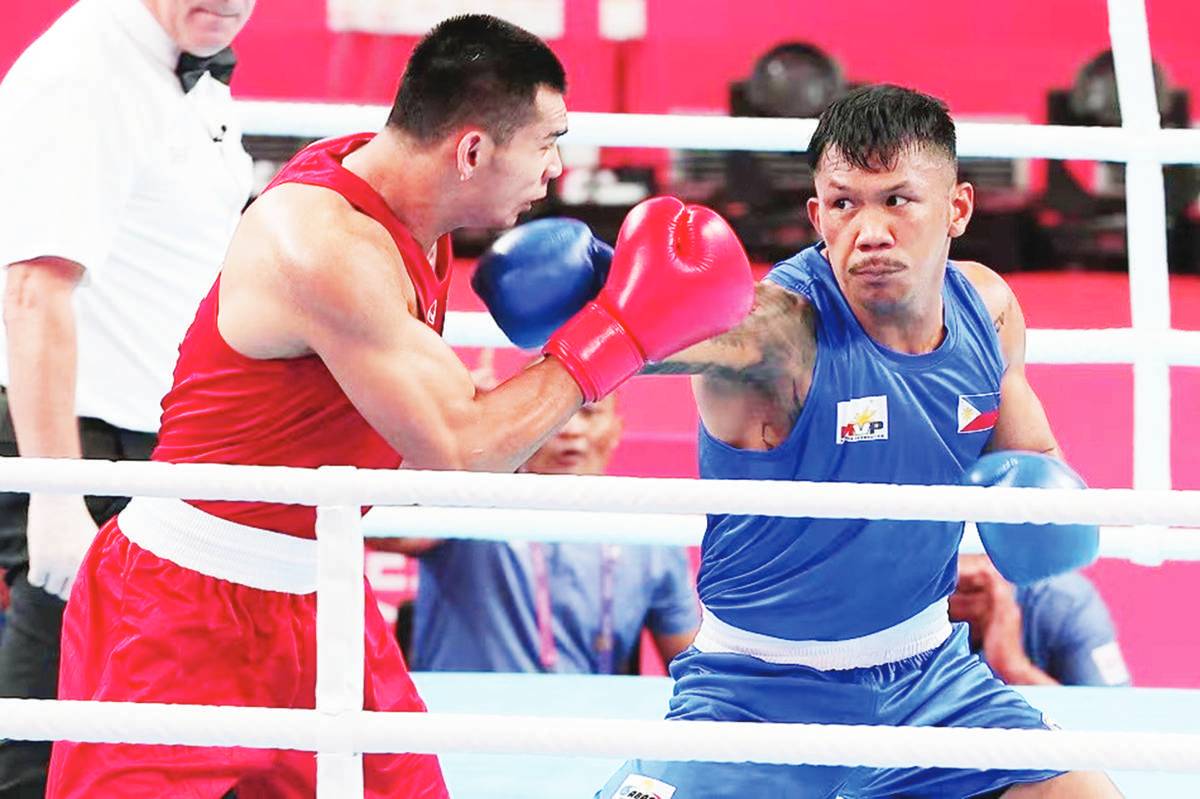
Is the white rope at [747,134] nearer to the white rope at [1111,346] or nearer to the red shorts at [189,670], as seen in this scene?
the white rope at [1111,346]

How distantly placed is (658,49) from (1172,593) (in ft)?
12.6

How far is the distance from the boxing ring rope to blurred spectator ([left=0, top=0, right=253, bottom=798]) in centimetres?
53

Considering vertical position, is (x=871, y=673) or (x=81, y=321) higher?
(x=81, y=321)

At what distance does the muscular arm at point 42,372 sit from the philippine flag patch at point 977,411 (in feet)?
3.54

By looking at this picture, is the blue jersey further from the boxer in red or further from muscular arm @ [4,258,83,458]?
muscular arm @ [4,258,83,458]

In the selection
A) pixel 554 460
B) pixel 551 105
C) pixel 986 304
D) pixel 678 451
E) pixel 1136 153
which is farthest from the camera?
pixel 678 451

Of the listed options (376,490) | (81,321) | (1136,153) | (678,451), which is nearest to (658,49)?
(678,451)

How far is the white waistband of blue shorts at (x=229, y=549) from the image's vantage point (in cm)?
195

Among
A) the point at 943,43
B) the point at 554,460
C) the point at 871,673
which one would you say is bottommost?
the point at 871,673

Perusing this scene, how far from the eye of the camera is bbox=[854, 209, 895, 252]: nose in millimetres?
2137

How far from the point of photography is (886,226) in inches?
84.7

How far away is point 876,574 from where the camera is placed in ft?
7.16

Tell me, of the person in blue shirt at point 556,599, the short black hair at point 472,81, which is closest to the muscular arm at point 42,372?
the short black hair at point 472,81

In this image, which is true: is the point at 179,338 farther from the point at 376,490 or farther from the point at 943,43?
the point at 943,43
